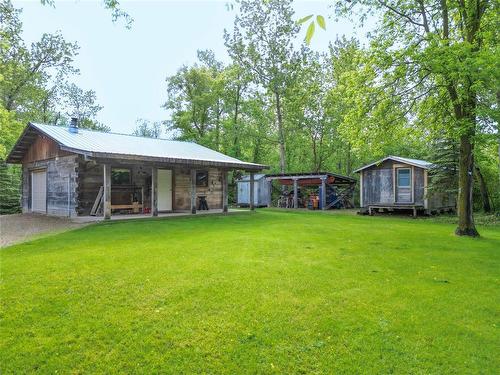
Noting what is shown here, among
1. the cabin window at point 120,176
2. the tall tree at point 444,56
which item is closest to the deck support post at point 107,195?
the cabin window at point 120,176

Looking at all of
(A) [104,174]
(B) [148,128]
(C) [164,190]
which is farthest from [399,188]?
(B) [148,128]

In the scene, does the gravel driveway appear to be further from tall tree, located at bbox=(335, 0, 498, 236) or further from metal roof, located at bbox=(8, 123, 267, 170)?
tall tree, located at bbox=(335, 0, 498, 236)

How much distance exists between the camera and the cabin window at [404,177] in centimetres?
1619

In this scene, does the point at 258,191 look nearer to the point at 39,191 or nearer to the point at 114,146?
the point at 114,146

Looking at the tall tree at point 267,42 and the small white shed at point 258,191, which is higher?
the tall tree at point 267,42

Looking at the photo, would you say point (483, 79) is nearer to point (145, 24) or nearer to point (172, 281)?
point (145, 24)

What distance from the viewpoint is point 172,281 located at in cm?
462

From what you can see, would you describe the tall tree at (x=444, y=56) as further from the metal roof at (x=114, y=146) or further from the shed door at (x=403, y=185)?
the metal roof at (x=114, y=146)

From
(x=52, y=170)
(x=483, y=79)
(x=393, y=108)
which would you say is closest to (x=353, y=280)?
(x=483, y=79)

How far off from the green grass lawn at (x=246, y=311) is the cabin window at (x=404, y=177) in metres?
9.97

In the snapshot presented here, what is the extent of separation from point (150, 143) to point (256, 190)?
349 inches

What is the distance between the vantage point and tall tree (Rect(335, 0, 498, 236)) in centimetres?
800

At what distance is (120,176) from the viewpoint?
14094 mm

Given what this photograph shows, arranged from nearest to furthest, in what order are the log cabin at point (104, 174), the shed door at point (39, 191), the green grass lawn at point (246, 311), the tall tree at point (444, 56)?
the green grass lawn at point (246, 311)
the tall tree at point (444, 56)
the log cabin at point (104, 174)
the shed door at point (39, 191)
